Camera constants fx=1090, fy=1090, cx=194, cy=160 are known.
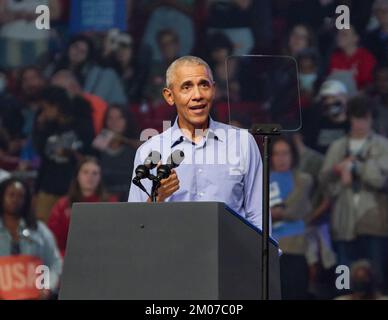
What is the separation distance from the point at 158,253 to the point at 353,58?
16.3 ft

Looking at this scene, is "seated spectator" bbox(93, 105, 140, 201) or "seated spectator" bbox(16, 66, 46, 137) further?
"seated spectator" bbox(16, 66, 46, 137)

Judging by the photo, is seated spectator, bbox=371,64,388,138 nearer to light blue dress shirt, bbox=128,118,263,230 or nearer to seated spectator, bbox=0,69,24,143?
seated spectator, bbox=0,69,24,143

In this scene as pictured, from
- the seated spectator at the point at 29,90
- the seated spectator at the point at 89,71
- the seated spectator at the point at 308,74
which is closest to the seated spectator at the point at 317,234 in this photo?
the seated spectator at the point at 308,74

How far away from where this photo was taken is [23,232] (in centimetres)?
852

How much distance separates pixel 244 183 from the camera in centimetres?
511

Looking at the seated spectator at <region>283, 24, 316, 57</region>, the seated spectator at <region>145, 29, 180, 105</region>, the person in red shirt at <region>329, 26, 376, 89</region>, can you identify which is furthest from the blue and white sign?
the person in red shirt at <region>329, 26, 376, 89</region>

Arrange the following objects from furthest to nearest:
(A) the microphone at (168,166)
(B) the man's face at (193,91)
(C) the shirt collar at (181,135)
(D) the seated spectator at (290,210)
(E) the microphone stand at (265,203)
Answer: (D) the seated spectator at (290,210)
(C) the shirt collar at (181,135)
(B) the man's face at (193,91)
(A) the microphone at (168,166)
(E) the microphone stand at (265,203)

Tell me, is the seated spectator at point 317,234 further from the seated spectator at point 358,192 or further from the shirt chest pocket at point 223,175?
the shirt chest pocket at point 223,175

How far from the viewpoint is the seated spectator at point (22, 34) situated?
870 cm

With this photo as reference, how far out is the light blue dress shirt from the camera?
5066mm

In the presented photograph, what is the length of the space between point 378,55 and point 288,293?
6.70 ft

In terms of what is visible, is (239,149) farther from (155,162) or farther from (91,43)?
(91,43)

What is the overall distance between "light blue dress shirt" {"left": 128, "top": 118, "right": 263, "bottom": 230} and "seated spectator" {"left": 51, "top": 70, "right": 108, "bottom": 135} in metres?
3.48

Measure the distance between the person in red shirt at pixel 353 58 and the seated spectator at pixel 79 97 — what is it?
186 centimetres
